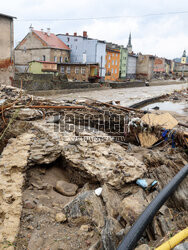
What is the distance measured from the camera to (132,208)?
327 centimetres

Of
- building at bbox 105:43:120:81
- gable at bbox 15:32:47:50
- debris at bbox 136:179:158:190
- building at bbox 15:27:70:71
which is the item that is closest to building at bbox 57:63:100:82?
building at bbox 15:27:70:71

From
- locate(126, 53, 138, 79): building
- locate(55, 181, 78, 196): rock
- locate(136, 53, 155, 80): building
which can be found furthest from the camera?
locate(136, 53, 155, 80): building

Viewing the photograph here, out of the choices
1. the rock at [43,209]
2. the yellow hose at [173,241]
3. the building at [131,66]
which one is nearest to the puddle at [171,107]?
the rock at [43,209]

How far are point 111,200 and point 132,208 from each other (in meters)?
0.50

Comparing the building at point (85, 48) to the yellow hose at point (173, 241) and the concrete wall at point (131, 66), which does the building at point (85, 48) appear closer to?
the concrete wall at point (131, 66)

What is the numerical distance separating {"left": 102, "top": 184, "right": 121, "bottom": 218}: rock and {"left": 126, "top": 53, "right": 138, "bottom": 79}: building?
5558 cm

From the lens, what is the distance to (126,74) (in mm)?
56906

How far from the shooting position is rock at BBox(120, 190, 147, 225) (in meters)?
→ 3.17

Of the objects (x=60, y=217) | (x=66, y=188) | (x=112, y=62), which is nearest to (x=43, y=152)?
(x=66, y=188)

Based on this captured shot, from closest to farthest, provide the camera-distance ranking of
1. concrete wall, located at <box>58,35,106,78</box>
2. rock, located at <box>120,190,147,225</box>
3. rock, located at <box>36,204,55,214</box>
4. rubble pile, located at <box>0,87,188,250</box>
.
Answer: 1. rubble pile, located at <box>0,87,188,250</box>
2. rock, located at <box>120,190,147,225</box>
3. rock, located at <box>36,204,55,214</box>
4. concrete wall, located at <box>58,35,106,78</box>

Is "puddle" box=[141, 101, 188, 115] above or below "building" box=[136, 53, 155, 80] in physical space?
below

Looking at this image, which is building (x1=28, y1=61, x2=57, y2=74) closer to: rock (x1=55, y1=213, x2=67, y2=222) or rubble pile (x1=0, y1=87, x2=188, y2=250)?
rubble pile (x1=0, y1=87, x2=188, y2=250)

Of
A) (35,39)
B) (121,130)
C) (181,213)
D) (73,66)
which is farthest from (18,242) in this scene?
(35,39)

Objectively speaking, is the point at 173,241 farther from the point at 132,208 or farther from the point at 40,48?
the point at 40,48
